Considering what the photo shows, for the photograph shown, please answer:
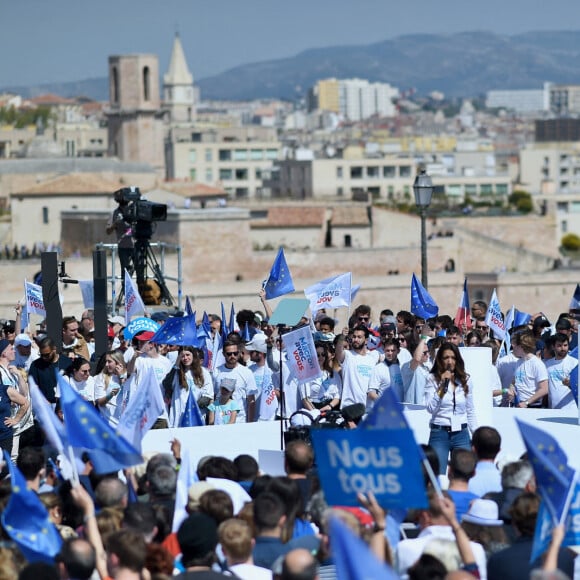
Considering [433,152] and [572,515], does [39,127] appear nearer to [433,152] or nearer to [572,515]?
[433,152]

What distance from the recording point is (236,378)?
14070 mm

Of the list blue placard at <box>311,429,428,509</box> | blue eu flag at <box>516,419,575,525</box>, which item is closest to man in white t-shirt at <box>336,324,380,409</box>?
blue placard at <box>311,429,428,509</box>

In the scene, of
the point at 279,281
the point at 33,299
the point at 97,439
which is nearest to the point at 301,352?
the point at 97,439

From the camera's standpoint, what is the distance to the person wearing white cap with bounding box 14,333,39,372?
15.5m

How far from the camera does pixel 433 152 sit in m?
146

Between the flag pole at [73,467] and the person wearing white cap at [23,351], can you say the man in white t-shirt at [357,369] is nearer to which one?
the person wearing white cap at [23,351]

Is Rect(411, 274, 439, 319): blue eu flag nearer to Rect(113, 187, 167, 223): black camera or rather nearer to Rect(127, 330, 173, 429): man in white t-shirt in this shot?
Rect(113, 187, 167, 223): black camera

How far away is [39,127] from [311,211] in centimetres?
9316

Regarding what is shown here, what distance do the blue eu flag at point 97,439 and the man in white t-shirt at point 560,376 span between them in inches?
217

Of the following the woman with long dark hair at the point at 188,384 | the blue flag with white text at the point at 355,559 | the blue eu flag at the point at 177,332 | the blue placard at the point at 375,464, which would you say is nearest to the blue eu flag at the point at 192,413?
the woman with long dark hair at the point at 188,384

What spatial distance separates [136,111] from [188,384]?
3834 inches

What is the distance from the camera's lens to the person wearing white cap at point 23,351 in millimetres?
15523

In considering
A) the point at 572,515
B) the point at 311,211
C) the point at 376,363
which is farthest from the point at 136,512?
the point at 311,211

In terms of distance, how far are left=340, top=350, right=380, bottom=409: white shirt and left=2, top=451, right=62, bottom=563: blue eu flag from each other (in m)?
5.10
